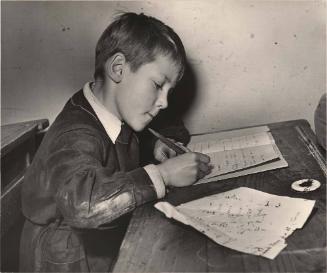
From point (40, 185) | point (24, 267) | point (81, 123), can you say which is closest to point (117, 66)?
point (81, 123)

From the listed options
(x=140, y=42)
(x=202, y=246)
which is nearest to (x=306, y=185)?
(x=202, y=246)

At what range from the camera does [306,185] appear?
844mm

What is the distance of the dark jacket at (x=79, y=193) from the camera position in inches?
30.2

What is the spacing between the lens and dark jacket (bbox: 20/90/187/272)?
2.52ft

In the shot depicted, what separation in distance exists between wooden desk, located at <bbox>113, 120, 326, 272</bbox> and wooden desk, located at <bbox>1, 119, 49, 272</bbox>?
1.79ft

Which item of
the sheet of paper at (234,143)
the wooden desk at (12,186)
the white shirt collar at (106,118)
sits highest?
the white shirt collar at (106,118)

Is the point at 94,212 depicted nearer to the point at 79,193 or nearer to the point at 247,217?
the point at 79,193

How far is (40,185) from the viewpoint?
938 mm

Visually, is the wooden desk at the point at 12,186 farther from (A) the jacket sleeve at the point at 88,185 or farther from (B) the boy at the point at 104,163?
(A) the jacket sleeve at the point at 88,185

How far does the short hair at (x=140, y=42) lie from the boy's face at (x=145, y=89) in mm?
19

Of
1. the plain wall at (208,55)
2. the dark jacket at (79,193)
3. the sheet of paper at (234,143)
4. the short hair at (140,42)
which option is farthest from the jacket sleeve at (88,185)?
the plain wall at (208,55)

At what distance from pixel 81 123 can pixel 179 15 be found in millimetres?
605

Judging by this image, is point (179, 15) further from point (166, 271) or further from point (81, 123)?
point (166, 271)

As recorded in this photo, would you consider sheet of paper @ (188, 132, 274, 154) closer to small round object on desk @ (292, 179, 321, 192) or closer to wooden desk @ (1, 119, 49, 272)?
small round object on desk @ (292, 179, 321, 192)
